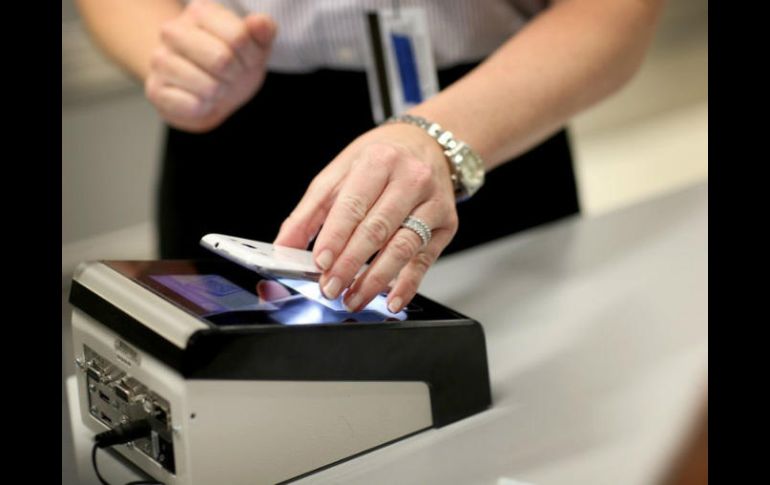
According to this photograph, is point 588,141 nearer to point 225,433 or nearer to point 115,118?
point 115,118

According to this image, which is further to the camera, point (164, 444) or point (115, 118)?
point (115, 118)

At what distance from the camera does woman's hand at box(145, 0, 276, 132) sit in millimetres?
1076

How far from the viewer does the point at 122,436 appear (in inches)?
31.7

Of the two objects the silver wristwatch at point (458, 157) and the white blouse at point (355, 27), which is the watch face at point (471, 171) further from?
the white blouse at point (355, 27)

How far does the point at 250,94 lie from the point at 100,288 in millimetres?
420

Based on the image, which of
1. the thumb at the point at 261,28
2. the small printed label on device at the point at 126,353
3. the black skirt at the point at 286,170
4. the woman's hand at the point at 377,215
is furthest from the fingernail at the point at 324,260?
the black skirt at the point at 286,170

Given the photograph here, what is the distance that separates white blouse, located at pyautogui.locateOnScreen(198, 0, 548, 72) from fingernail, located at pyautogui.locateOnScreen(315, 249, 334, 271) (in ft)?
1.38

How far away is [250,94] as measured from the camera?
3.93ft

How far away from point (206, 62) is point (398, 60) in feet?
0.70

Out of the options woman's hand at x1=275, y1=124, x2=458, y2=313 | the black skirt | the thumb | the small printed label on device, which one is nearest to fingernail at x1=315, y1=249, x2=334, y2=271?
woman's hand at x1=275, y1=124, x2=458, y2=313

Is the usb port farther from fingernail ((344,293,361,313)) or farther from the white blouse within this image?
the white blouse
